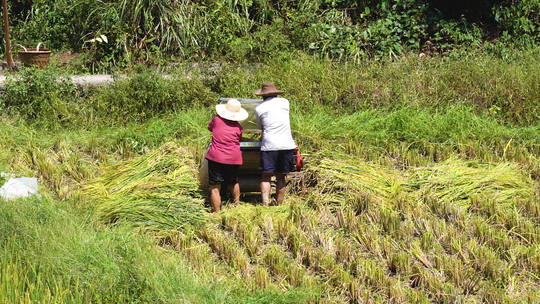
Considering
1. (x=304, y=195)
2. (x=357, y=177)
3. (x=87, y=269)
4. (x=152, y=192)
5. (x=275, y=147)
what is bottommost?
(x=304, y=195)

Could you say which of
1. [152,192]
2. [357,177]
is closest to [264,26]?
[357,177]

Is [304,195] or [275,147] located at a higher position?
[275,147]

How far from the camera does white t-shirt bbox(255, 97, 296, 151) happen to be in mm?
7484

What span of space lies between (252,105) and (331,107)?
1627 millimetres

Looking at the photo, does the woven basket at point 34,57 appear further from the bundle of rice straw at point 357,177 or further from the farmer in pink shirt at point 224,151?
the bundle of rice straw at point 357,177

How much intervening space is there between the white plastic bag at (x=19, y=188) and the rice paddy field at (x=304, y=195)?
184 millimetres

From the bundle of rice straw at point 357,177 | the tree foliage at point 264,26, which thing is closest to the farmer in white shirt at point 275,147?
the bundle of rice straw at point 357,177

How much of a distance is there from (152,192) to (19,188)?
1.19m

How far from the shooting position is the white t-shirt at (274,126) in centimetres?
748

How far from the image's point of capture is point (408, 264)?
594cm

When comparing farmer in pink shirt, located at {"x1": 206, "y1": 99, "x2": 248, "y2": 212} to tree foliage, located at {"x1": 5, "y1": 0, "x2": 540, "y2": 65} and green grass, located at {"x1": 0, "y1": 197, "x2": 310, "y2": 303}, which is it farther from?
tree foliage, located at {"x1": 5, "y1": 0, "x2": 540, "y2": 65}

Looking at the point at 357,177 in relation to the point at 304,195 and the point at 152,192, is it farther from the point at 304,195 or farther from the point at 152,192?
the point at 152,192

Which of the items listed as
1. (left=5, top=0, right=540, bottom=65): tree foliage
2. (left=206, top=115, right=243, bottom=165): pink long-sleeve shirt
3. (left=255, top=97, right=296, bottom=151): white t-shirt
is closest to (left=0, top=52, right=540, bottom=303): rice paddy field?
(left=206, top=115, right=243, bottom=165): pink long-sleeve shirt

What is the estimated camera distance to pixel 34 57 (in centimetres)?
1028
